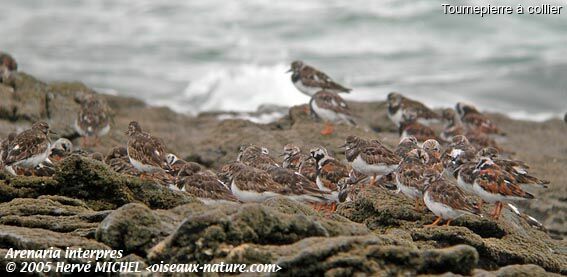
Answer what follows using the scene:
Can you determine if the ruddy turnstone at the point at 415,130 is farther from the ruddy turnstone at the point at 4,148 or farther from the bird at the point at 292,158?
the ruddy turnstone at the point at 4,148

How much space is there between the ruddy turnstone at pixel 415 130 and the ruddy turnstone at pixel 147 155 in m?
5.24

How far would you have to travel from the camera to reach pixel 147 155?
9.13 metres

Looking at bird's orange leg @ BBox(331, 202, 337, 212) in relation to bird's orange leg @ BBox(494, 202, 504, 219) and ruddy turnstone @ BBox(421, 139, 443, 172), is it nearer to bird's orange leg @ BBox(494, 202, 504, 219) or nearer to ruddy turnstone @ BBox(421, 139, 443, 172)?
ruddy turnstone @ BBox(421, 139, 443, 172)

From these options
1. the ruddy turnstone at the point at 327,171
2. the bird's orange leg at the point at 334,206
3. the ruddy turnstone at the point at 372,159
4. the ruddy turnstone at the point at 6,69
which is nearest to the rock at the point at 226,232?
the ruddy turnstone at the point at 327,171

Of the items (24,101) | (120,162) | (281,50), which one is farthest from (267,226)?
(281,50)

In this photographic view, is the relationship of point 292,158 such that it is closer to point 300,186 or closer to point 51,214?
point 300,186

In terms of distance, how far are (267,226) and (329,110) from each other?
23.7 ft

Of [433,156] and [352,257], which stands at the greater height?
[352,257]

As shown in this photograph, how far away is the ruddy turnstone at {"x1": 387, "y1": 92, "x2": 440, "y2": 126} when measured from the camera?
14.5m

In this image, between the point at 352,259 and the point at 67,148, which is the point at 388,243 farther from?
the point at 67,148

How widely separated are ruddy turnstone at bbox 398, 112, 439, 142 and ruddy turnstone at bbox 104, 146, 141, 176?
4694 mm

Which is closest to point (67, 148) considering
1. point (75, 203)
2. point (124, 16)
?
point (75, 203)

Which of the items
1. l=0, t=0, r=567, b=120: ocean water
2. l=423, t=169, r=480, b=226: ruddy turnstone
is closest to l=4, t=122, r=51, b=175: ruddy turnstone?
l=423, t=169, r=480, b=226: ruddy turnstone

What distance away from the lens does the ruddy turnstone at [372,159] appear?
9438mm
